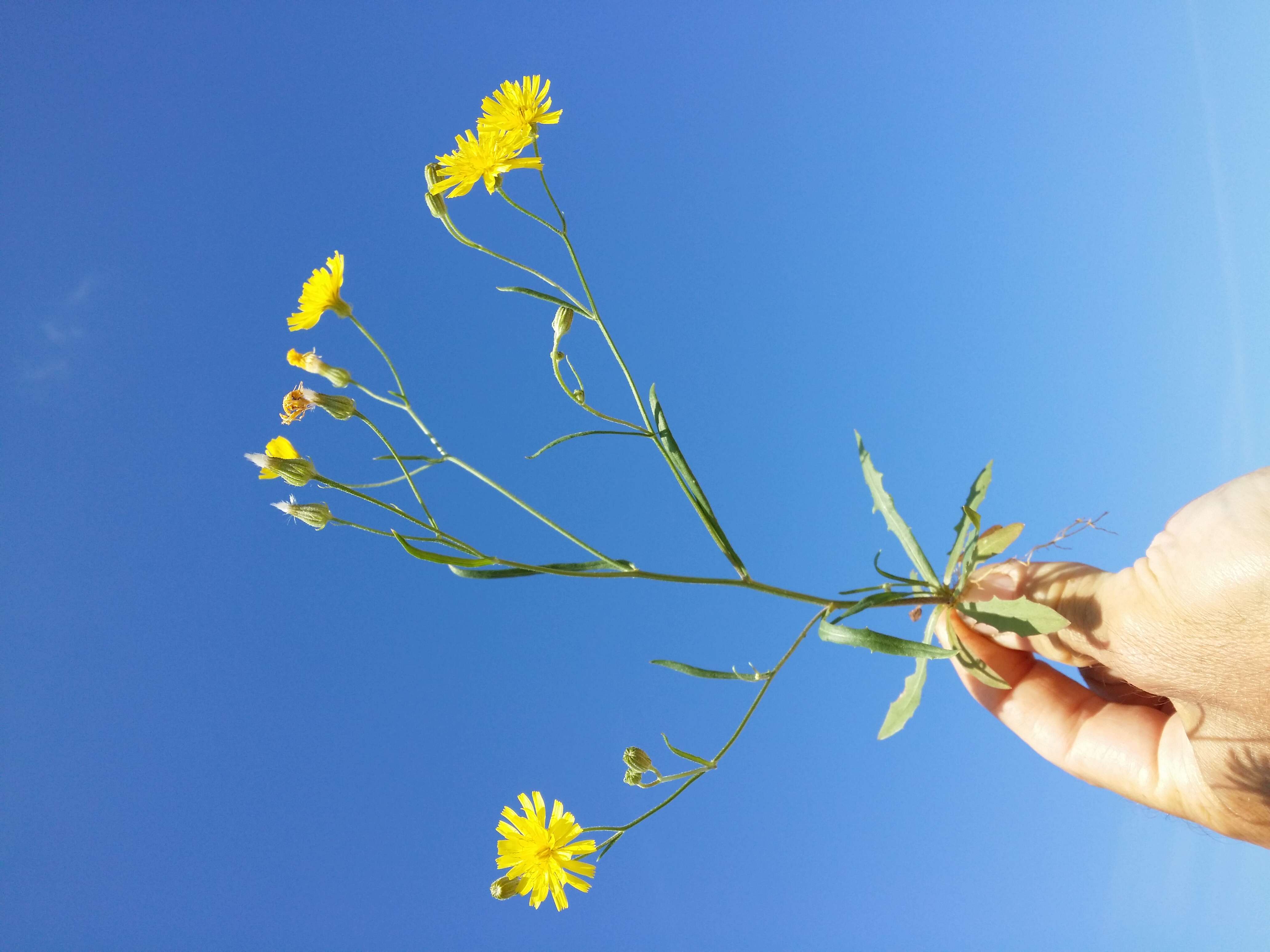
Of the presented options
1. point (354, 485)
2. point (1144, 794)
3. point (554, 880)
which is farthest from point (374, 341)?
point (1144, 794)

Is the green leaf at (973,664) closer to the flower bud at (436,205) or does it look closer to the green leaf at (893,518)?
the green leaf at (893,518)

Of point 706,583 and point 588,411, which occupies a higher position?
point 588,411

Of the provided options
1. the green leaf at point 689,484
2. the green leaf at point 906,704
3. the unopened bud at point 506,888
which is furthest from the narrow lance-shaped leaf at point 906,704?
the unopened bud at point 506,888

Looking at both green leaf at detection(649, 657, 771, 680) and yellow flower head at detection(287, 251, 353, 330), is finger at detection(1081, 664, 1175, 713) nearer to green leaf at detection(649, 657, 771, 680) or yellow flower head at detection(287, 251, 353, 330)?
green leaf at detection(649, 657, 771, 680)

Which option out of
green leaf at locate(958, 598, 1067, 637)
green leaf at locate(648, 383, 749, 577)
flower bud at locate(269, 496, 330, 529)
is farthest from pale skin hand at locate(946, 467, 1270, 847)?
flower bud at locate(269, 496, 330, 529)

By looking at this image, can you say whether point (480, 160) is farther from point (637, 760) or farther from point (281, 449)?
point (637, 760)

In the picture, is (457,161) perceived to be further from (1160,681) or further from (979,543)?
(1160,681)
